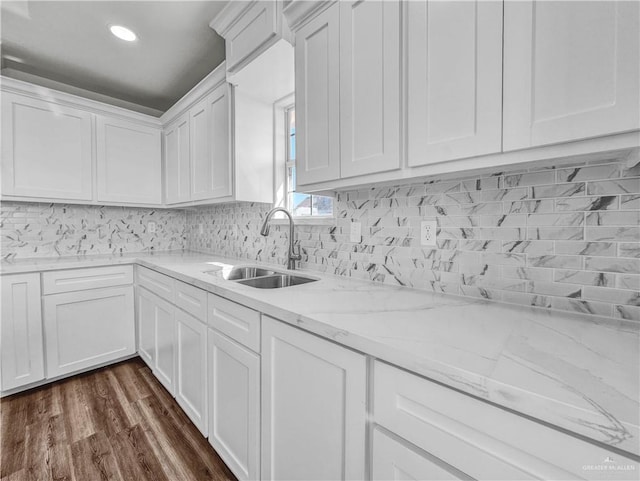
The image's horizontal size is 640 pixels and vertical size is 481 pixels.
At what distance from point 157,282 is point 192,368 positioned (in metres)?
0.77

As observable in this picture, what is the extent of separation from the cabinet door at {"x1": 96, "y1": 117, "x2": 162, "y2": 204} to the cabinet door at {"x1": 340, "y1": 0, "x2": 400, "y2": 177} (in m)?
2.42

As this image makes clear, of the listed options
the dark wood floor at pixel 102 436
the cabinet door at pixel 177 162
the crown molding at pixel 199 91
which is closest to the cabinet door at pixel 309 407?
the dark wood floor at pixel 102 436

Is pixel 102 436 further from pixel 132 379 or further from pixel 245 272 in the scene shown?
pixel 245 272

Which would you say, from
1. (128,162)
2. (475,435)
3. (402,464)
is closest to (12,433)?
(128,162)

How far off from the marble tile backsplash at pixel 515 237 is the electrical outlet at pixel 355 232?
0.02 meters

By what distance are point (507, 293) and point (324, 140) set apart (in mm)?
972

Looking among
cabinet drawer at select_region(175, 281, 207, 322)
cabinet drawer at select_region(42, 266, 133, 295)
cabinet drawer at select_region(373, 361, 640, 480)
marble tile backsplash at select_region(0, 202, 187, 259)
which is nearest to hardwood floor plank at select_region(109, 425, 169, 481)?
cabinet drawer at select_region(175, 281, 207, 322)

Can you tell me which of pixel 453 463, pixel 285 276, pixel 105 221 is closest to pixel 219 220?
pixel 105 221

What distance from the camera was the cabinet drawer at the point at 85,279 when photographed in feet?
7.14

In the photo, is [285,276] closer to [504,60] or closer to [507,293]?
[507,293]

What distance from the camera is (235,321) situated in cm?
129

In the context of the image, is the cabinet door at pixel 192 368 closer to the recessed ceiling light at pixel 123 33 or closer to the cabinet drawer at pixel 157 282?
the cabinet drawer at pixel 157 282

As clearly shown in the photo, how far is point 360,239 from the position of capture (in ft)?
5.12

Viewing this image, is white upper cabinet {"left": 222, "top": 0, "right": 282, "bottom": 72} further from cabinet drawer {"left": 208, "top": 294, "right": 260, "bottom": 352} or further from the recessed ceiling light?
cabinet drawer {"left": 208, "top": 294, "right": 260, "bottom": 352}
